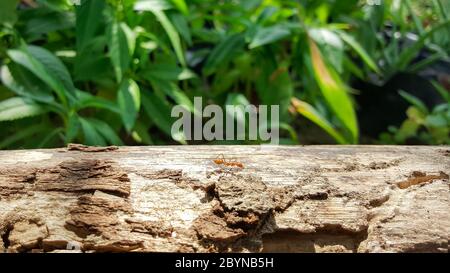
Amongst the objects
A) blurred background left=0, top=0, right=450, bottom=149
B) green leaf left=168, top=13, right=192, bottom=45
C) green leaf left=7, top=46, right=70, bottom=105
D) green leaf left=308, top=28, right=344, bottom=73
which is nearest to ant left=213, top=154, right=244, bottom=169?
blurred background left=0, top=0, right=450, bottom=149

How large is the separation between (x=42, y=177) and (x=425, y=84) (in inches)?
84.9

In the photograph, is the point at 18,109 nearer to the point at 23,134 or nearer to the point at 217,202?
the point at 23,134

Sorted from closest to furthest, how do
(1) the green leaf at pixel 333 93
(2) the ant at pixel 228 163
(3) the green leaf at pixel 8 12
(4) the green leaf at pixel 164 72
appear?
(2) the ant at pixel 228 163
(3) the green leaf at pixel 8 12
(4) the green leaf at pixel 164 72
(1) the green leaf at pixel 333 93

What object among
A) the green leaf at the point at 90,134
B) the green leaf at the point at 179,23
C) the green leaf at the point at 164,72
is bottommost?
the green leaf at the point at 90,134

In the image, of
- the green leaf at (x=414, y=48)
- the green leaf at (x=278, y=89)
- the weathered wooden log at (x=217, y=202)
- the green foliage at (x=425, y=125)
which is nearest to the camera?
the weathered wooden log at (x=217, y=202)

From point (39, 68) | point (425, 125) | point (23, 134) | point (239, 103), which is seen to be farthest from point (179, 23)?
point (425, 125)

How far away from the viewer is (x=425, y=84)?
2.60 m

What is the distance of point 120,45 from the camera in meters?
1.45

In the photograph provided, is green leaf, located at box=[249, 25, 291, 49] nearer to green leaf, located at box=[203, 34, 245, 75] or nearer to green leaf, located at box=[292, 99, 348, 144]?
green leaf, located at box=[203, 34, 245, 75]

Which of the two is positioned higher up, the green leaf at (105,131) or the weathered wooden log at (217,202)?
the green leaf at (105,131)

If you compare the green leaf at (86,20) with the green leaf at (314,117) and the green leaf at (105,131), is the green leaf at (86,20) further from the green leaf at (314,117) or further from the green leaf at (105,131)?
the green leaf at (314,117)

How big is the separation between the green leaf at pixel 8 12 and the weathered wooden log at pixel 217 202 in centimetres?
64

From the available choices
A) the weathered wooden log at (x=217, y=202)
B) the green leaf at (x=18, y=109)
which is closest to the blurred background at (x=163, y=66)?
the green leaf at (x=18, y=109)

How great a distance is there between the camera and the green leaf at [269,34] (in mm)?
1638
